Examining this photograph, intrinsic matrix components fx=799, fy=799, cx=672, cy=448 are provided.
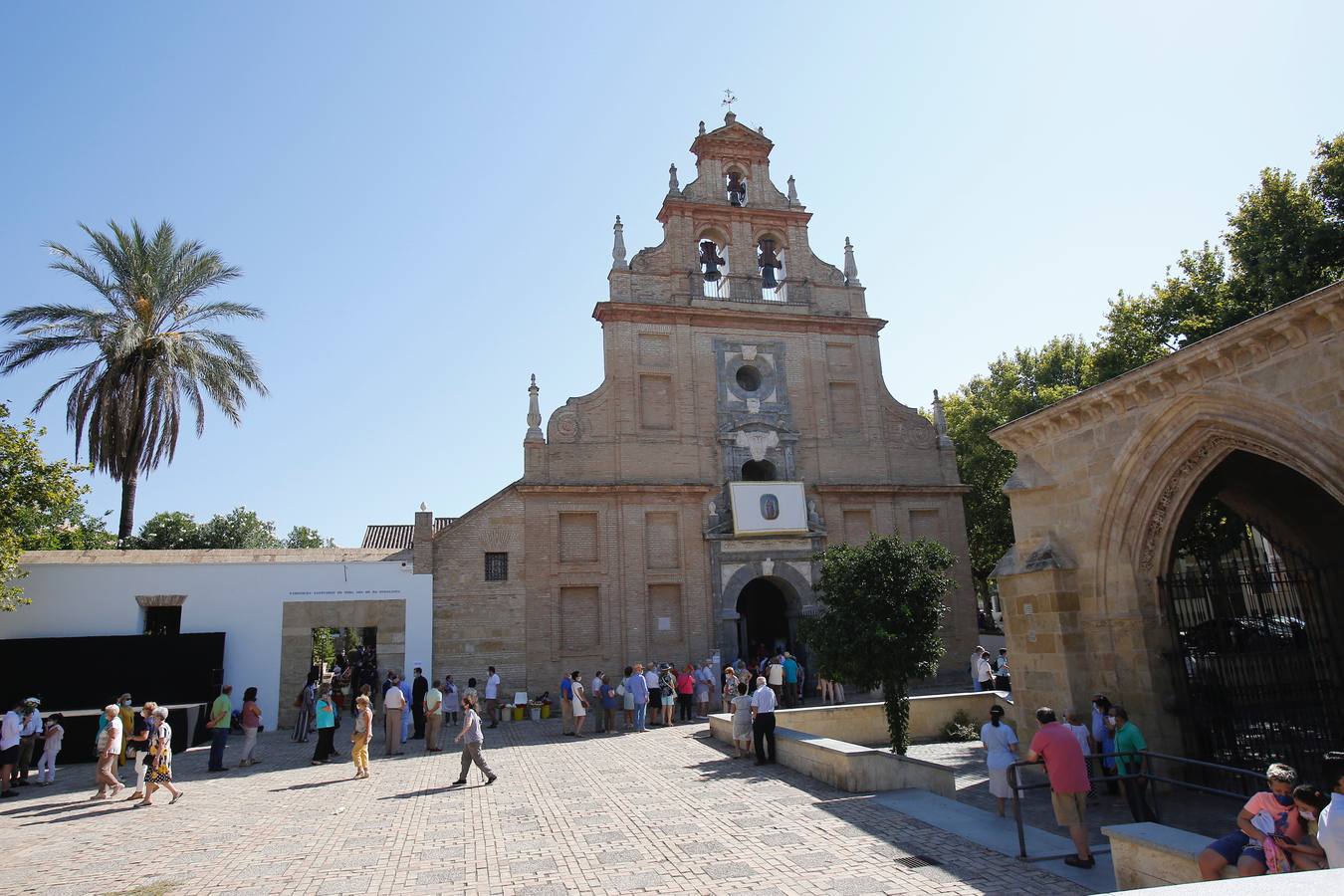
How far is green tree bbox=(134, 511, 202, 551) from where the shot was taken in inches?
1594

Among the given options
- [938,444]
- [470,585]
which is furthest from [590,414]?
[938,444]

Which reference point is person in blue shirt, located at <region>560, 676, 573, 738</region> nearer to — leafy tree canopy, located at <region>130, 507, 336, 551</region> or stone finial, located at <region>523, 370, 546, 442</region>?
stone finial, located at <region>523, 370, 546, 442</region>

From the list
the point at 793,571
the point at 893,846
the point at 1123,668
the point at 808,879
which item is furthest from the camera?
the point at 793,571

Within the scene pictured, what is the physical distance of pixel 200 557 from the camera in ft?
68.5

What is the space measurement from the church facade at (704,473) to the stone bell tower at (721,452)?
0.18 ft

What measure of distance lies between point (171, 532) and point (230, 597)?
25530mm

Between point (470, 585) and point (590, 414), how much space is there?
20.4ft

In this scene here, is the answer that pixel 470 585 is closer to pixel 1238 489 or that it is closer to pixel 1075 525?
pixel 1075 525

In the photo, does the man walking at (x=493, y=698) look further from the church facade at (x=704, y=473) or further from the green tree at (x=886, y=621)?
the green tree at (x=886, y=621)

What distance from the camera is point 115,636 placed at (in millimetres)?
18797

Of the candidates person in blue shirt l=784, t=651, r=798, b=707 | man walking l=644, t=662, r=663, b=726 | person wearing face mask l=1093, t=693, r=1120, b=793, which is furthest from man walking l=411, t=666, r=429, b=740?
person wearing face mask l=1093, t=693, r=1120, b=793

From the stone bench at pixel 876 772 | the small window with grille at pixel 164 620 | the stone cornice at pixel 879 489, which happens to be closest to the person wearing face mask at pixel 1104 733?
the stone bench at pixel 876 772

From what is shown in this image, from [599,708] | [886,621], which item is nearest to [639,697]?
[599,708]

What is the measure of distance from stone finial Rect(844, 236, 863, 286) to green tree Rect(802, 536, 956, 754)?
51.0 ft
